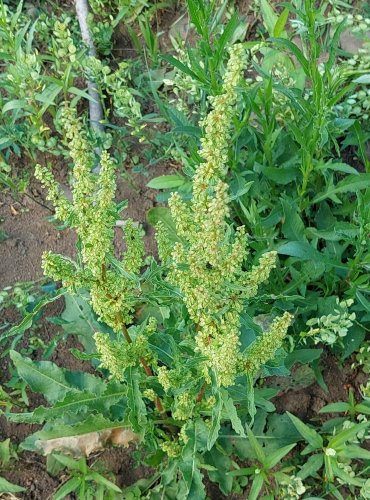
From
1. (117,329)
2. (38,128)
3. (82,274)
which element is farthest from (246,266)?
(38,128)

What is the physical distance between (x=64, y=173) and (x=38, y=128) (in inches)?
13.0

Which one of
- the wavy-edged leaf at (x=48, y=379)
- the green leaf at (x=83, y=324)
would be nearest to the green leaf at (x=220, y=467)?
the wavy-edged leaf at (x=48, y=379)

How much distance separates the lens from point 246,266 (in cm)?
310

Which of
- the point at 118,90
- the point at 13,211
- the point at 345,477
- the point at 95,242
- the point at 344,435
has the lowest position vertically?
the point at 345,477

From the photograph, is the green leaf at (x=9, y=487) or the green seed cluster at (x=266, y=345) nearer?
the green seed cluster at (x=266, y=345)

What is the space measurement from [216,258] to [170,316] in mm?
921

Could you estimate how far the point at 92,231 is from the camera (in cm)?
186

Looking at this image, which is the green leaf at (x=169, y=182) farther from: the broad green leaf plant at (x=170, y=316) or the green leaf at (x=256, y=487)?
the green leaf at (x=256, y=487)

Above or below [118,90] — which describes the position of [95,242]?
above

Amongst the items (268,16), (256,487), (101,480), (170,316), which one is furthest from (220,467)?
(268,16)

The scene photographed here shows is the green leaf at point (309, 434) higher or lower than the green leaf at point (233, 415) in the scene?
lower

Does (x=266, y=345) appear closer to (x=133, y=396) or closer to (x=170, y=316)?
(x=133, y=396)

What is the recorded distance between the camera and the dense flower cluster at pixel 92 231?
5.91 ft

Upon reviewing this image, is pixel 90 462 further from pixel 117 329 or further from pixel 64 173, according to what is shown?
pixel 64 173
